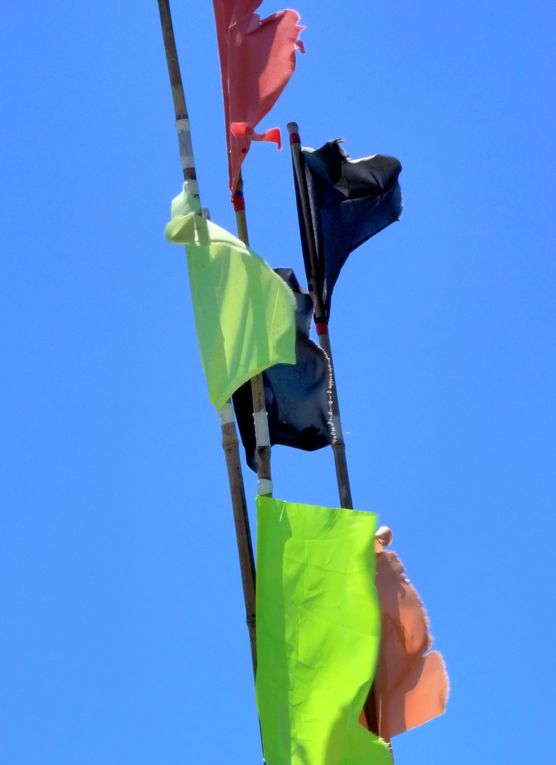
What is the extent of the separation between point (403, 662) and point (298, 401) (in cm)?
169

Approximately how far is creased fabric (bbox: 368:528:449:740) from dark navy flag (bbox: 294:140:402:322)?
194cm

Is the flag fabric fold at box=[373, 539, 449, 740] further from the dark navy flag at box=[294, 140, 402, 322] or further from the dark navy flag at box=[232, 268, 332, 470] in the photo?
the dark navy flag at box=[294, 140, 402, 322]

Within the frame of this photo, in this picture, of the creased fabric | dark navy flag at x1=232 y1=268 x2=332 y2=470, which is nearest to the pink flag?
dark navy flag at x1=232 y1=268 x2=332 y2=470

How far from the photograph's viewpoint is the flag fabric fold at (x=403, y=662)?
812 cm

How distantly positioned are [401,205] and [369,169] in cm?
34

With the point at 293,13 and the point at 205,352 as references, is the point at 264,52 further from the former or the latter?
the point at 205,352

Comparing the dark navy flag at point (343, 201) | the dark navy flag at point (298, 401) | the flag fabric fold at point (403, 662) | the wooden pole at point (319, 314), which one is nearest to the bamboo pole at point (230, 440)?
the dark navy flag at point (298, 401)

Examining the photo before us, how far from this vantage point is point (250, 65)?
28.6ft

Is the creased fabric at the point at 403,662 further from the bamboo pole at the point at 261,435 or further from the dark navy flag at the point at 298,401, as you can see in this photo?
the bamboo pole at the point at 261,435

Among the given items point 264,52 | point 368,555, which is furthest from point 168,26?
point 368,555

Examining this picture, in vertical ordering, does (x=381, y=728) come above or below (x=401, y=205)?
below

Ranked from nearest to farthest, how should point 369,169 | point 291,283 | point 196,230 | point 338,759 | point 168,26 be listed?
1. point 338,759
2. point 196,230
3. point 168,26
4. point 291,283
5. point 369,169

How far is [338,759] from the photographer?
715 centimetres

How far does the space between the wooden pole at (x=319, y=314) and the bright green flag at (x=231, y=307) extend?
1246 millimetres
